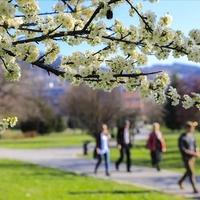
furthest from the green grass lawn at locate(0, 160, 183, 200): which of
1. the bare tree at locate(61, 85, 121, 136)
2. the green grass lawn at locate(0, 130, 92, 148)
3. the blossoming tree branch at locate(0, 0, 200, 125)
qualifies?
the green grass lawn at locate(0, 130, 92, 148)

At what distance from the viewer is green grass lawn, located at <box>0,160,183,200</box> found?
14.2 metres

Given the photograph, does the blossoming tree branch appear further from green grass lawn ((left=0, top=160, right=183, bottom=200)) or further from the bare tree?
the bare tree

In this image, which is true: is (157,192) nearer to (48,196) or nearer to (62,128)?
(48,196)

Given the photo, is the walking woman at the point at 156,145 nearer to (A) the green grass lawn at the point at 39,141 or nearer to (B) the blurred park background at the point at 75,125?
(B) the blurred park background at the point at 75,125

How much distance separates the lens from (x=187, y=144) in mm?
15430

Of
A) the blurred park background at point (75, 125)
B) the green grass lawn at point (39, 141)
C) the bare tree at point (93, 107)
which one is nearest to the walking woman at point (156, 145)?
the blurred park background at point (75, 125)

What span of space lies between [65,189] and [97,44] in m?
11.1

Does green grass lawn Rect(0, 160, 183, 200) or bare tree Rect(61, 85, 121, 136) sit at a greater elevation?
bare tree Rect(61, 85, 121, 136)

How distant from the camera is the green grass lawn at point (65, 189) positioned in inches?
559

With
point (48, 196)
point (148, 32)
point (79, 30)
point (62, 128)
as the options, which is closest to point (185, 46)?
point (148, 32)

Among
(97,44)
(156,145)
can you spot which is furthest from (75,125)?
(97,44)

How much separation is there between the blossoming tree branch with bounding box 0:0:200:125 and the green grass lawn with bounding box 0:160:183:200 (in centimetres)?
905

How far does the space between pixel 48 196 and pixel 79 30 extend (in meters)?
9.93

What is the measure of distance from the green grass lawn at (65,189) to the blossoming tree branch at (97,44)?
905 cm
